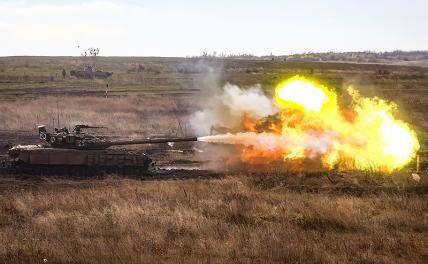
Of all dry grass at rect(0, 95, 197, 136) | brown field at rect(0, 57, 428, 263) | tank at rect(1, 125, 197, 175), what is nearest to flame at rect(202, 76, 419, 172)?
brown field at rect(0, 57, 428, 263)

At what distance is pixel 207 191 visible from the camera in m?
20.5

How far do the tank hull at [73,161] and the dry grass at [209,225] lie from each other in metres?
4.25

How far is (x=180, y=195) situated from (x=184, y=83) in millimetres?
57148

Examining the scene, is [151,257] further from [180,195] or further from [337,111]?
[337,111]

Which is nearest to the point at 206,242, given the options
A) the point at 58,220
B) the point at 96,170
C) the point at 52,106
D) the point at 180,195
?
the point at 58,220

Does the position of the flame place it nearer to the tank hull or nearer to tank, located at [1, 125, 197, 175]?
tank, located at [1, 125, 197, 175]

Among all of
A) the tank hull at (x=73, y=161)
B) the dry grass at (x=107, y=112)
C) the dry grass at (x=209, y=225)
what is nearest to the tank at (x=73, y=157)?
the tank hull at (x=73, y=161)

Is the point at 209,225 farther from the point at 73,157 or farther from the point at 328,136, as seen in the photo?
the point at 328,136

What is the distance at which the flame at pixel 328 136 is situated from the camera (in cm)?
2698

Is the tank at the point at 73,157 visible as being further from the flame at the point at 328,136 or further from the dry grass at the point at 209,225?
the flame at the point at 328,136

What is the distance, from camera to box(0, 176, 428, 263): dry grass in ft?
41.2

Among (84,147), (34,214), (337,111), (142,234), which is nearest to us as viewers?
(142,234)

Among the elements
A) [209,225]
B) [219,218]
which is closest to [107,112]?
[219,218]

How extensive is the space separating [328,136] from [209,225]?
13.7 m
